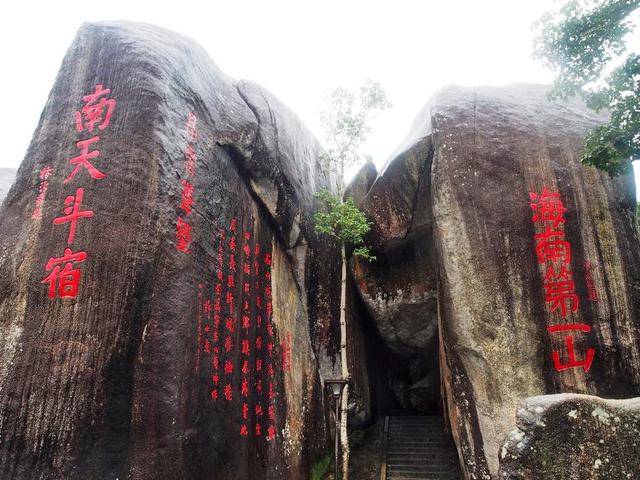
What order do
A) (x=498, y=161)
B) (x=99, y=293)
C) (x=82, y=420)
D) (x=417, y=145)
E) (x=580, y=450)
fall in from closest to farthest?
(x=580, y=450)
(x=82, y=420)
(x=99, y=293)
(x=498, y=161)
(x=417, y=145)

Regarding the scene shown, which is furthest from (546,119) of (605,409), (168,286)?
(168,286)

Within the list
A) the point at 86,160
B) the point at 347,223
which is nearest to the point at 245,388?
the point at 86,160

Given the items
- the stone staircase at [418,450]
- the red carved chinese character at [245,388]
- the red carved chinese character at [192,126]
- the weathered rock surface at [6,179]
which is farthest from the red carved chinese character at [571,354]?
the weathered rock surface at [6,179]

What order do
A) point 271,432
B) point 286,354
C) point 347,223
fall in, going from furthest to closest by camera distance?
point 347,223 → point 286,354 → point 271,432

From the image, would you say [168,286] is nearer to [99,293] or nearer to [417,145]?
[99,293]

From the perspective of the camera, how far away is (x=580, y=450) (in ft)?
11.0

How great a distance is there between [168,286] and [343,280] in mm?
5269

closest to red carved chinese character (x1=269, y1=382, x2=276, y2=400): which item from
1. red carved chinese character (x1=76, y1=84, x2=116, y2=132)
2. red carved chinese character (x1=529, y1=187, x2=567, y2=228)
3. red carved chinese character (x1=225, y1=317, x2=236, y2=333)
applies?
red carved chinese character (x1=225, y1=317, x2=236, y2=333)

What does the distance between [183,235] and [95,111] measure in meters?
2.04

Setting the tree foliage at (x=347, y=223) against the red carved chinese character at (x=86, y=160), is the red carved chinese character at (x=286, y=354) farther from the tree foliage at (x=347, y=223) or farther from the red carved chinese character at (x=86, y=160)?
the red carved chinese character at (x=86, y=160)

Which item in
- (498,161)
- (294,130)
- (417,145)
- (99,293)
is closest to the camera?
(99,293)

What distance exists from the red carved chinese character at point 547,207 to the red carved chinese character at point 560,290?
91cm

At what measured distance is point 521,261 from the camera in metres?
7.79

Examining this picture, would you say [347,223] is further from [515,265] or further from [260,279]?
[515,265]
